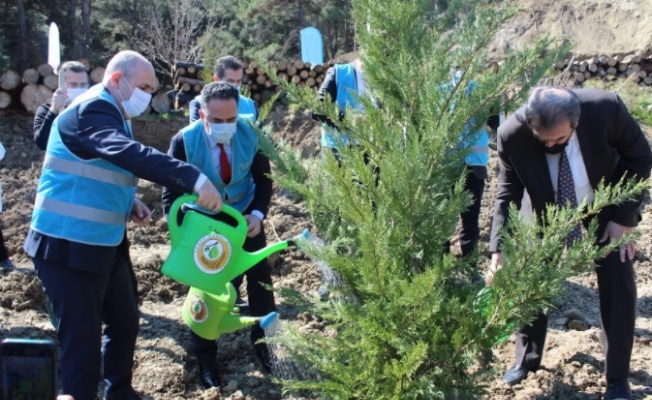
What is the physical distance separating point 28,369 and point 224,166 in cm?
258

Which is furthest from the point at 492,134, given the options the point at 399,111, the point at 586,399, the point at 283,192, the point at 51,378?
the point at 51,378

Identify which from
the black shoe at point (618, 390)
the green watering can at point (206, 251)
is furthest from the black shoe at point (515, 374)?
the green watering can at point (206, 251)

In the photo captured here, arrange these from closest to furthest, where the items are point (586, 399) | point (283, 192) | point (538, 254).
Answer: point (538, 254) < point (586, 399) < point (283, 192)

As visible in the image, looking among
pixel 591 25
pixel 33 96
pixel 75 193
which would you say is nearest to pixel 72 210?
pixel 75 193

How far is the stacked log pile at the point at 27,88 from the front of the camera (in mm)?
10031

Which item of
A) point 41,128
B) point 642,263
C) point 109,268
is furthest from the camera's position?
point 642,263

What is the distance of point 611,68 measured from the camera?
12.9 metres

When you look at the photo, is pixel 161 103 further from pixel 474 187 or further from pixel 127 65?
pixel 127 65

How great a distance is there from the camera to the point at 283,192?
779cm

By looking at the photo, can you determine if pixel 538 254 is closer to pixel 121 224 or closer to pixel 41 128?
pixel 121 224

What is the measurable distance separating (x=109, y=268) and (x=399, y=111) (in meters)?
1.55

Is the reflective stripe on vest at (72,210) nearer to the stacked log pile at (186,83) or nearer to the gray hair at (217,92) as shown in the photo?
the gray hair at (217,92)

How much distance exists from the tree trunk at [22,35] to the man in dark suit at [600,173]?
17.0 metres

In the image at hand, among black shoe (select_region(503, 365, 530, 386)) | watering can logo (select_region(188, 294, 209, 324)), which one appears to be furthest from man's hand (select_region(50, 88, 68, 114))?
black shoe (select_region(503, 365, 530, 386))
